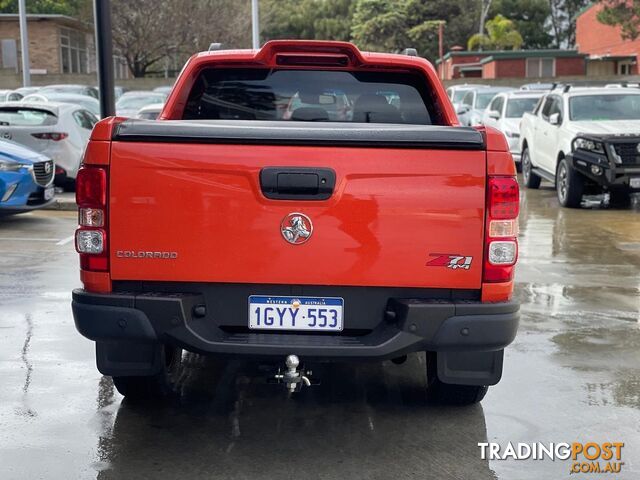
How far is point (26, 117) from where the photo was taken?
→ 588 inches

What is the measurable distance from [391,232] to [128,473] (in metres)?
1.60

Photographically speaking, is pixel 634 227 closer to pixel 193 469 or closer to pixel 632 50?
pixel 193 469

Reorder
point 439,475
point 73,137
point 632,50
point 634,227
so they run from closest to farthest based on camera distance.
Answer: point 439,475
point 634,227
point 73,137
point 632,50

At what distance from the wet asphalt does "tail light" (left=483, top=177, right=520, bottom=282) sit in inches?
35.2

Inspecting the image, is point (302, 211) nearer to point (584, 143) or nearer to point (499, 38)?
point (584, 143)

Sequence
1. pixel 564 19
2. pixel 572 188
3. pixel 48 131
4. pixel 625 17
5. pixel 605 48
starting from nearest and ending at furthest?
pixel 572 188 < pixel 48 131 < pixel 625 17 < pixel 605 48 < pixel 564 19

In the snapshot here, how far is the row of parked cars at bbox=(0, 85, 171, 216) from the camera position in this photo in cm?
1176

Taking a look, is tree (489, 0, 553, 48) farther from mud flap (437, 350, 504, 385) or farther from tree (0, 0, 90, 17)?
mud flap (437, 350, 504, 385)

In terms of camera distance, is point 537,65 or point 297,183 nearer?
point 297,183

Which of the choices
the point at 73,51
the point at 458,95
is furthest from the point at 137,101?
the point at 73,51

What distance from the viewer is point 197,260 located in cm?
443

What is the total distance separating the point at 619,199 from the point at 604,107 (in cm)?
148

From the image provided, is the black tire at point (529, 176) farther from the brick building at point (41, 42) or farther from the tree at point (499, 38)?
the tree at point (499, 38)

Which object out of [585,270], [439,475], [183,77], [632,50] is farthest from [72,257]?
[632,50]
